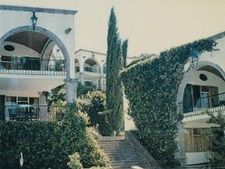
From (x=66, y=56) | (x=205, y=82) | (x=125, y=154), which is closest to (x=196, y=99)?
(x=205, y=82)

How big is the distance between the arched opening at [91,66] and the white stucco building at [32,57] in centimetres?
2529

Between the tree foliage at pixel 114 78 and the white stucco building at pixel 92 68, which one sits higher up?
the white stucco building at pixel 92 68

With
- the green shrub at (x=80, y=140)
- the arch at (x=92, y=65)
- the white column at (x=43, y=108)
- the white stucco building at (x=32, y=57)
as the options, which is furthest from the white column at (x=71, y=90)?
the arch at (x=92, y=65)

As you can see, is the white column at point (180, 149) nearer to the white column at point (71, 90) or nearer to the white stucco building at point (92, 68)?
the white column at point (71, 90)

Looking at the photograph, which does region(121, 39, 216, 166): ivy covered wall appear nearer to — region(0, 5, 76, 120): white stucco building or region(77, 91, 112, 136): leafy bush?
region(0, 5, 76, 120): white stucco building

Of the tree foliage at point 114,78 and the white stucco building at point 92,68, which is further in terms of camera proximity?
the white stucco building at point 92,68

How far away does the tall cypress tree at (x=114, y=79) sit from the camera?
117ft

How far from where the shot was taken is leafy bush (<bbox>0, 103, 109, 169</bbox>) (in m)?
24.4

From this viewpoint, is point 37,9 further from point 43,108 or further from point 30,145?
point 30,145

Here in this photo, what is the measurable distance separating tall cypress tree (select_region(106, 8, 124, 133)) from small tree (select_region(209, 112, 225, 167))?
10.5 meters

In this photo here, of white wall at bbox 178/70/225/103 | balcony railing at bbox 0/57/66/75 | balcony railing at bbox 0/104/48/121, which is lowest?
balcony railing at bbox 0/104/48/121

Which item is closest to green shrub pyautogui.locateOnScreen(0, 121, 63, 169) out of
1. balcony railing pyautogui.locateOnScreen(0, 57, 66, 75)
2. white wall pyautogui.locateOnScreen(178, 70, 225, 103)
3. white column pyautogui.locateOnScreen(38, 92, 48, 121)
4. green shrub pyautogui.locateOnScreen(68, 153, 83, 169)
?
green shrub pyautogui.locateOnScreen(68, 153, 83, 169)

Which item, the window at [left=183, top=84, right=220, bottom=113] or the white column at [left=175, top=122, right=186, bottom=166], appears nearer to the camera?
the white column at [left=175, top=122, right=186, bottom=166]

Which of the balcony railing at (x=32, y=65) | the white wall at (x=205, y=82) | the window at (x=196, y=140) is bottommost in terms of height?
the window at (x=196, y=140)
